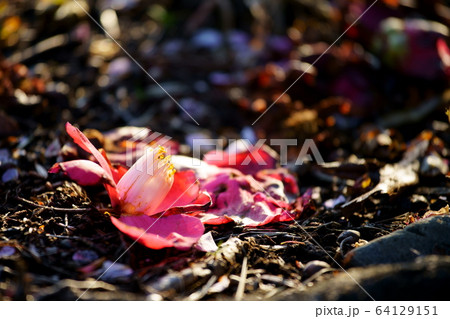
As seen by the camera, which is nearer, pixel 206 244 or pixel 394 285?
pixel 394 285

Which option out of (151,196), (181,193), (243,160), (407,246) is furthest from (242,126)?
(407,246)

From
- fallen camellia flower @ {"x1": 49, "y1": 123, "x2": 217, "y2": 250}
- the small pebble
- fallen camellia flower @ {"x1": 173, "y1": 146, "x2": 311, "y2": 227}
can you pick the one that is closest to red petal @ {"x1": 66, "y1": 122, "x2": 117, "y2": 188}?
fallen camellia flower @ {"x1": 49, "y1": 123, "x2": 217, "y2": 250}

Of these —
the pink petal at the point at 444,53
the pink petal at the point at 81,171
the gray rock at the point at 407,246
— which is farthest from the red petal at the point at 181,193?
the pink petal at the point at 444,53

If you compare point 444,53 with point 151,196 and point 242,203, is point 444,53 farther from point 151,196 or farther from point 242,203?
point 151,196

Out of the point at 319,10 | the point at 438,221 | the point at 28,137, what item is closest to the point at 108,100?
the point at 28,137

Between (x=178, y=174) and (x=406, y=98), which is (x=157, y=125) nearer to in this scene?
(x=178, y=174)

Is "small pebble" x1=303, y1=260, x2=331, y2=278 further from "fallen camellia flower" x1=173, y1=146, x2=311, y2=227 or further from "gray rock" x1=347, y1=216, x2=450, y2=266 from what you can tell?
"fallen camellia flower" x1=173, y1=146, x2=311, y2=227

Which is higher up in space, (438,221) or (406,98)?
(406,98)
